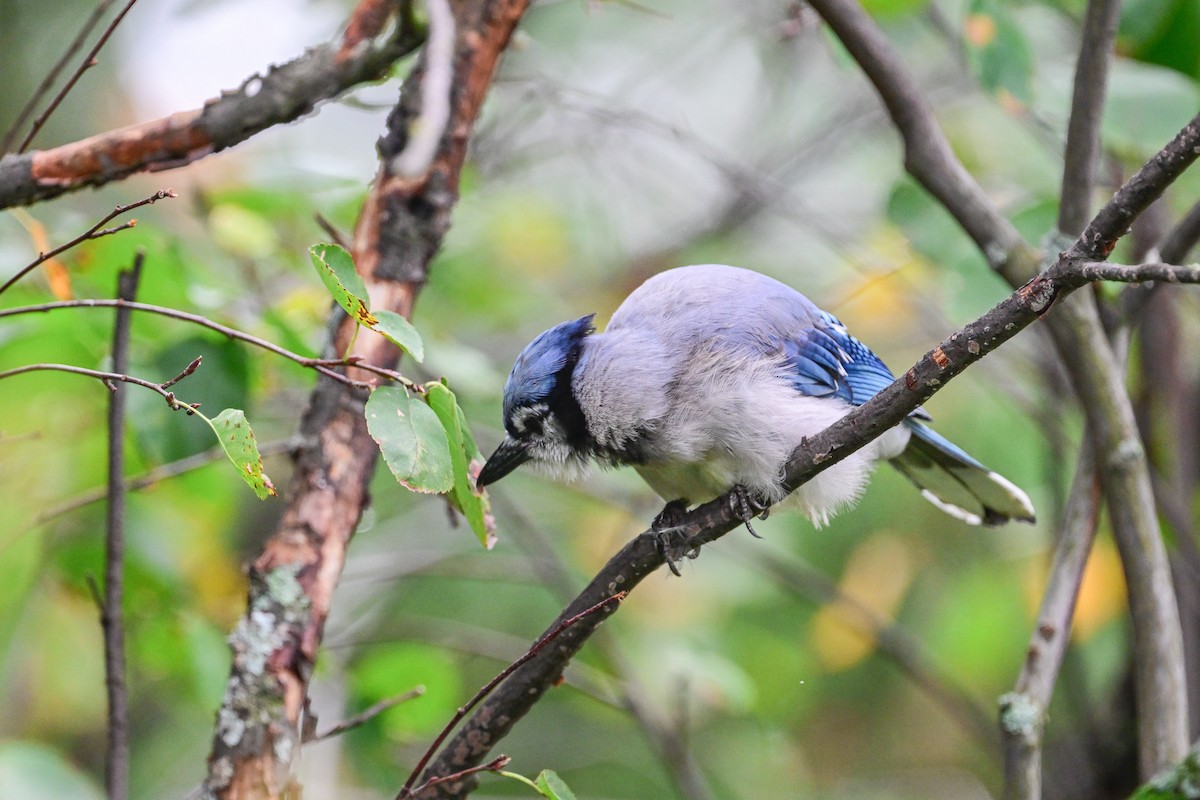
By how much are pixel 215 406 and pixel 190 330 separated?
32cm

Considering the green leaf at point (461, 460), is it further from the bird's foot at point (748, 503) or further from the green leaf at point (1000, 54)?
the green leaf at point (1000, 54)

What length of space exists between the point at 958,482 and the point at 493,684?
1757 mm

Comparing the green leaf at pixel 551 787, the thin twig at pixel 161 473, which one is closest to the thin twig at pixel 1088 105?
the green leaf at pixel 551 787

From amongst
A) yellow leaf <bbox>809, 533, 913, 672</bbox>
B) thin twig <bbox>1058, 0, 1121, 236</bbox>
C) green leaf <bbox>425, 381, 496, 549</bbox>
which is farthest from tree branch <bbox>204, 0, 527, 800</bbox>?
yellow leaf <bbox>809, 533, 913, 672</bbox>

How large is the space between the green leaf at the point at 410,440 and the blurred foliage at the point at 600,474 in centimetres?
97

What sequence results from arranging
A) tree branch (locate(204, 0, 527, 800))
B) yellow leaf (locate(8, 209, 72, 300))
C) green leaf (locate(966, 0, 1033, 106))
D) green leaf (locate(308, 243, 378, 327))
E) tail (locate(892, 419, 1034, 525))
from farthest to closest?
tail (locate(892, 419, 1034, 525)) < green leaf (locate(966, 0, 1033, 106)) < yellow leaf (locate(8, 209, 72, 300)) < tree branch (locate(204, 0, 527, 800)) < green leaf (locate(308, 243, 378, 327))

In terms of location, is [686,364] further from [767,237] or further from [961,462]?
[767,237]

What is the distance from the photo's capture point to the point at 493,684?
1798mm

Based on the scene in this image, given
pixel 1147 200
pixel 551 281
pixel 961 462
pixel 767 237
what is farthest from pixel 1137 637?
pixel 551 281

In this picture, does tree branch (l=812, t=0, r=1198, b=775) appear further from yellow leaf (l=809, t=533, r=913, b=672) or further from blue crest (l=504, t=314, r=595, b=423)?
yellow leaf (l=809, t=533, r=913, b=672)

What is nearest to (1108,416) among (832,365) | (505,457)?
(832,365)

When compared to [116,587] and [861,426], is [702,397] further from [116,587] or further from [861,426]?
[116,587]

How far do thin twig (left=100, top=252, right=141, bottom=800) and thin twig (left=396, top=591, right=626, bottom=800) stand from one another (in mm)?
661

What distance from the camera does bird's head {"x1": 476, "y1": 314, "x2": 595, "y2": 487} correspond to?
8.98 feet
